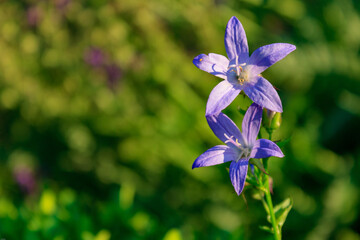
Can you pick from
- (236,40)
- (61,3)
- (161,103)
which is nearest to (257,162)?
(236,40)

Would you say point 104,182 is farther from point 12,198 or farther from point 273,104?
point 273,104

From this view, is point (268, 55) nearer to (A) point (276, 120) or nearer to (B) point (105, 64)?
(A) point (276, 120)

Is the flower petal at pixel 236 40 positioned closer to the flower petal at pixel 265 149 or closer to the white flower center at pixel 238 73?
the white flower center at pixel 238 73

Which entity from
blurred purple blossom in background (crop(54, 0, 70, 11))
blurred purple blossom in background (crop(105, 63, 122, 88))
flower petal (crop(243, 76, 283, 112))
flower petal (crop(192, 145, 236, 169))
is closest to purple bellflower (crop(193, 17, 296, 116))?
flower petal (crop(243, 76, 283, 112))

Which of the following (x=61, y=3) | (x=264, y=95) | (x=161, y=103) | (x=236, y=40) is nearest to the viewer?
(x=264, y=95)

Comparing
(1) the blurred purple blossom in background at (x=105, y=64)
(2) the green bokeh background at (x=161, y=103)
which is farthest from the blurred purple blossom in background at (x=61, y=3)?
(1) the blurred purple blossom in background at (x=105, y=64)

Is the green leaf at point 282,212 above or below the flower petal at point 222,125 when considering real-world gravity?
below

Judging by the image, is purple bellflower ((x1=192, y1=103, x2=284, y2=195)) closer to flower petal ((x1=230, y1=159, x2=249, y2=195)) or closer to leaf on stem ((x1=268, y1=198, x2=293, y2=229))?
flower petal ((x1=230, y1=159, x2=249, y2=195))
